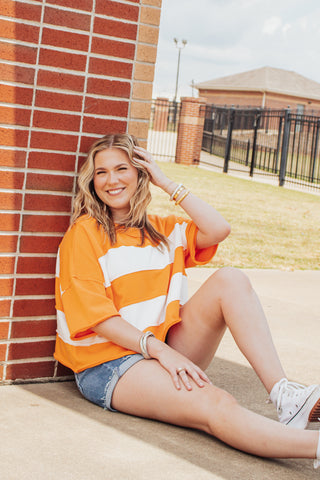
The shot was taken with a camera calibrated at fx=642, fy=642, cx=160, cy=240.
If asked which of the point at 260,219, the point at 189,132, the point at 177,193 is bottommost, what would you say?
the point at 260,219

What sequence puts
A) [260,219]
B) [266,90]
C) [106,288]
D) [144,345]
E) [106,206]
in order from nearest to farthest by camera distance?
[144,345] → [106,288] → [106,206] → [260,219] → [266,90]

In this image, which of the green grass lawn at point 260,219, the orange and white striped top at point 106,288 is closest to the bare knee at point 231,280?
the orange and white striped top at point 106,288

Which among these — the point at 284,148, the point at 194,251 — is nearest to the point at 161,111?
the point at 284,148

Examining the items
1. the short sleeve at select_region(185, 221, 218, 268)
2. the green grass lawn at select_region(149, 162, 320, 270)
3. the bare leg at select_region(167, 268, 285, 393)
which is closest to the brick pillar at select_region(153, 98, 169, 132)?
the green grass lawn at select_region(149, 162, 320, 270)

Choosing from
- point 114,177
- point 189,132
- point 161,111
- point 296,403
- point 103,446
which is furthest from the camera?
point 189,132

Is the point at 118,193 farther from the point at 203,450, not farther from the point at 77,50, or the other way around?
the point at 203,450

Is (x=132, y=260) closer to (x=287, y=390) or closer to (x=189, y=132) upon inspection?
(x=287, y=390)

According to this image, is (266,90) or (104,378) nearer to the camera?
(104,378)

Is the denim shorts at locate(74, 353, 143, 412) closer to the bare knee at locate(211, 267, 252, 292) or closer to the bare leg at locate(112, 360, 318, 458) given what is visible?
the bare leg at locate(112, 360, 318, 458)

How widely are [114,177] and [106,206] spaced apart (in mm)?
168

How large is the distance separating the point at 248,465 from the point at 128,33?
1.94 m

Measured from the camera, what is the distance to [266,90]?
45.1 m

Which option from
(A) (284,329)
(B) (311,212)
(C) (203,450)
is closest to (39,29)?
(C) (203,450)

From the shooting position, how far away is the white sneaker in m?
2.39
